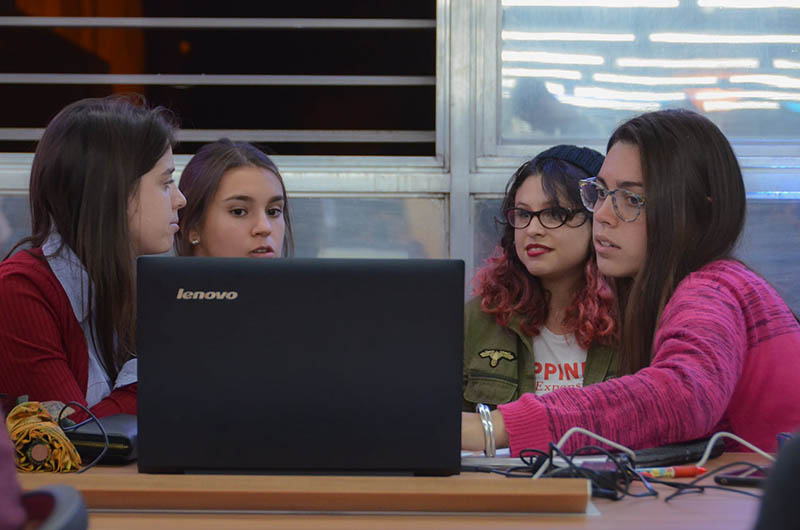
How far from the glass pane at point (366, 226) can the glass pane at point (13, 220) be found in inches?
34.7

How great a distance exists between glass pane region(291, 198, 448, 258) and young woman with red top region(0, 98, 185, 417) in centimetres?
71

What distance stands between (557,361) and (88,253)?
48.5 inches

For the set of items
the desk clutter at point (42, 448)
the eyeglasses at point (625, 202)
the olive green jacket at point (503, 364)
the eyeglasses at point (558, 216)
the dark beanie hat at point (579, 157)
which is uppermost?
the dark beanie hat at point (579, 157)

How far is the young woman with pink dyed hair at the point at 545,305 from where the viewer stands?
2.35 metres

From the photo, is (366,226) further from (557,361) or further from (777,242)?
(777,242)

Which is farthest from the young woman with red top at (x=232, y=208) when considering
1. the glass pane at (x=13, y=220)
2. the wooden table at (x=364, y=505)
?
the wooden table at (x=364, y=505)

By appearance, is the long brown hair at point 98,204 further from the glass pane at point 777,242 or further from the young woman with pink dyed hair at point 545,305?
the glass pane at point 777,242

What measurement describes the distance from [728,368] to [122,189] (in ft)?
4.53

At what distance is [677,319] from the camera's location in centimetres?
153

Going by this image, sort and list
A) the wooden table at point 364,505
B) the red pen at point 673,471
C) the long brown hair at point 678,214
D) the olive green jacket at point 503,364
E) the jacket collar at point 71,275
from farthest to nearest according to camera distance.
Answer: the olive green jacket at point 503,364, the jacket collar at point 71,275, the long brown hair at point 678,214, the red pen at point 673,471, the wooden table at point 364,505

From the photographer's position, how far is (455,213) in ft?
9.32

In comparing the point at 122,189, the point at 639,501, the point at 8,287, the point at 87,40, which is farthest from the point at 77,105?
the point at 639,501

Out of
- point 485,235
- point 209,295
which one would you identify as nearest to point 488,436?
point 209,295

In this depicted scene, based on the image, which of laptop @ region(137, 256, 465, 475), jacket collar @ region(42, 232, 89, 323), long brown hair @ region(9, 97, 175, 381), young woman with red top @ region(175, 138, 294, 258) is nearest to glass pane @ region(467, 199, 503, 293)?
young woman with red top @ region(175, 138, 294, 258)
